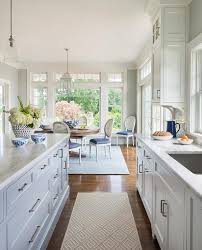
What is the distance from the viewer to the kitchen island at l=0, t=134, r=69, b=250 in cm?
151

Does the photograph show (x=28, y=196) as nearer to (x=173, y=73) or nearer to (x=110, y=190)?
(x=110, y=190)

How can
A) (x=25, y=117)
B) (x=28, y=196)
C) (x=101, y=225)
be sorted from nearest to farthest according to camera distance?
(x=28, y=196), (x=25, y=117), (x=101, y=225)

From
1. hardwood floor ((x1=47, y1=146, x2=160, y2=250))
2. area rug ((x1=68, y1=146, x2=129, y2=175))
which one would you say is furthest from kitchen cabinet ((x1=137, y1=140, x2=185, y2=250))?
area rug ((x1=68, y1=146, x2=129, y2=175))

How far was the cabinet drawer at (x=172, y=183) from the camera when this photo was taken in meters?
1.65

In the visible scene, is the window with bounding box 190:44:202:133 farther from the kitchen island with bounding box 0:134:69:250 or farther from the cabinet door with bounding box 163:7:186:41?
the kitchen island with bounding box 0:134:69:250

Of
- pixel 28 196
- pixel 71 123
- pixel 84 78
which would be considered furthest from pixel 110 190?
pixel 84 78

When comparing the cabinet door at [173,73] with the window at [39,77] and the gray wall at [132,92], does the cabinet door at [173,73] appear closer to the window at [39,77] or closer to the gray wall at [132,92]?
the gray wall at [132,92]

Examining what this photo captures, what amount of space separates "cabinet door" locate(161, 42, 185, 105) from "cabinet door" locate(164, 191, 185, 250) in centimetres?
188

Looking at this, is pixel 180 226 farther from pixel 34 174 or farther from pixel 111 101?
pixel 111 101

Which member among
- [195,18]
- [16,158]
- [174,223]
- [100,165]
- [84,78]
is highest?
[84,78]

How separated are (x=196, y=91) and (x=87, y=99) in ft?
19.9

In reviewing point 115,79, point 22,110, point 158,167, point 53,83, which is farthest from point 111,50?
point 158,167

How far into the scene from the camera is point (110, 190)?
4215 mm

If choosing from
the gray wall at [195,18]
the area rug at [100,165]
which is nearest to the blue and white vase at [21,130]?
the gray wall at [195,18]
